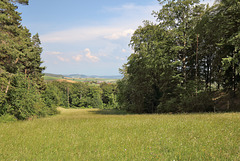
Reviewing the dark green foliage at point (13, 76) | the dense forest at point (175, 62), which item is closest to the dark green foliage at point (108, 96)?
the dense forest at point (175, 62)

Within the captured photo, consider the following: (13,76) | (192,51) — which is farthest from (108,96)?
(13,76)

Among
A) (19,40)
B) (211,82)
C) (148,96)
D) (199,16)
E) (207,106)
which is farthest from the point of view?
(148,96)

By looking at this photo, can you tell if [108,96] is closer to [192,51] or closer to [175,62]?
[192,51]

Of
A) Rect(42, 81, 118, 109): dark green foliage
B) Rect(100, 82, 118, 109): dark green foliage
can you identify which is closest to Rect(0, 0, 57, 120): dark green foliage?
Rect(42, 81, 118, 109): dark green foliage

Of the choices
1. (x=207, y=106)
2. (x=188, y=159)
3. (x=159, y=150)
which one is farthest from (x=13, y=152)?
(x=207, y=106)

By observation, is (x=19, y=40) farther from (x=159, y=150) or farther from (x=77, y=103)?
(x=77, y=103)

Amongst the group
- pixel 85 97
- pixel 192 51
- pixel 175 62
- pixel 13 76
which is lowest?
pixel 85 97

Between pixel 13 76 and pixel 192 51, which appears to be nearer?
pixel 13 76

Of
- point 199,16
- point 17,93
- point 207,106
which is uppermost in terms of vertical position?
point 199,16

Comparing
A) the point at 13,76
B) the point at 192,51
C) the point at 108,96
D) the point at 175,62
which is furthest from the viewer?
the point at 108,96

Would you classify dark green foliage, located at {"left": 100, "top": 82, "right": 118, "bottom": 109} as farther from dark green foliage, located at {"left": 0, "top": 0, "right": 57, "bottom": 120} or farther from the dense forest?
dark green foliage, located at {"left": 0, "top": 0, "right": 57, "bottom": 120}

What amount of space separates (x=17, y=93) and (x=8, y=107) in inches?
72.3

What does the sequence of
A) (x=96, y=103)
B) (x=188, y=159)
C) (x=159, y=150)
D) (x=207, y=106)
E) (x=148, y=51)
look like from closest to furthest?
(x=188, y=159) → (x=159, y=150) → (x=207, y=106) → (x=148, y=51) → (x=96, y=103)

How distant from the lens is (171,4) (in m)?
23.4
